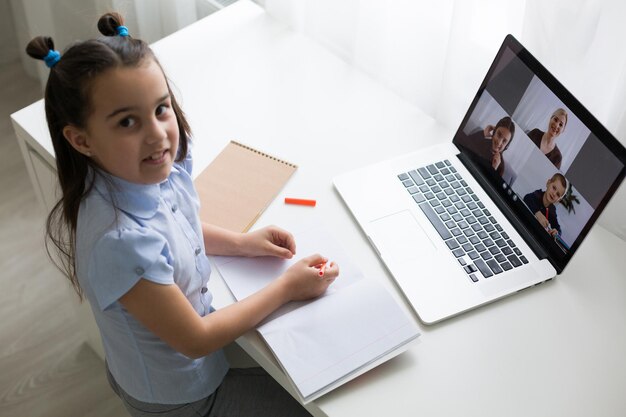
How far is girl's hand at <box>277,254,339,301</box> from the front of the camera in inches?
41.1

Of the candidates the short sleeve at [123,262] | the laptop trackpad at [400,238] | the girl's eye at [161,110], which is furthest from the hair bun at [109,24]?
the laptop trackpad at [400,238]

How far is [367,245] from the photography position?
3.75ft

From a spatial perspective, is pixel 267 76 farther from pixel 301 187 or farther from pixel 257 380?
pixel 257 380

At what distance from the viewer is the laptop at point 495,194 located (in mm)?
1040

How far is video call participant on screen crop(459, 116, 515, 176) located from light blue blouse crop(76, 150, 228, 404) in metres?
0.47

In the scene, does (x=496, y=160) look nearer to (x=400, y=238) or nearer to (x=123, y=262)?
(x=400, y=238)

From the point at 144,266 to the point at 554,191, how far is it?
0.60 meters

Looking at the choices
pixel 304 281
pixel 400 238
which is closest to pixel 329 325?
pixel 304 281

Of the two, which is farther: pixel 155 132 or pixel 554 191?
pixel 554 191

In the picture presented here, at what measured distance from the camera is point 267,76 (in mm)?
1402

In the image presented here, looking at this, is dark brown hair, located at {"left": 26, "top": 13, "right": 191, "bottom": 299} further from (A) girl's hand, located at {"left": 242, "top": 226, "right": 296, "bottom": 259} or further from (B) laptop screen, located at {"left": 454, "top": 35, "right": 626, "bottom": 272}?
(B) laptop screen, located at {"left": 454, "top": 35, "right": 626, "bottom": 272}

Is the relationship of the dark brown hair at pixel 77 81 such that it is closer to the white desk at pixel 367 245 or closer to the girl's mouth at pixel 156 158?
the girl's mouth at pixel 156 158

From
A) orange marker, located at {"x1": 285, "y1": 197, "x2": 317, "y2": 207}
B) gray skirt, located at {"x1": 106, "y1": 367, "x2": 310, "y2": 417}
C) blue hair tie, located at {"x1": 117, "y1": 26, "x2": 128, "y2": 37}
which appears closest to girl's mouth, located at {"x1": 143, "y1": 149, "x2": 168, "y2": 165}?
blue hair tie, located at {"x1": 117, "y1": 26, "x2": 128, "y2": 37}

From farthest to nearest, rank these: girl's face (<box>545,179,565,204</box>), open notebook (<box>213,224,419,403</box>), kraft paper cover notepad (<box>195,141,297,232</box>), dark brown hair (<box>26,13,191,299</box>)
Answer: kraft paper cover notepad (<box>195,141,297,232</box>)
girl's face (<box>545,179,565,204</box>)
open notebook (<box>213,224,419,403</box>)
dark brown hair (<box>26,13,191,299</box>)
